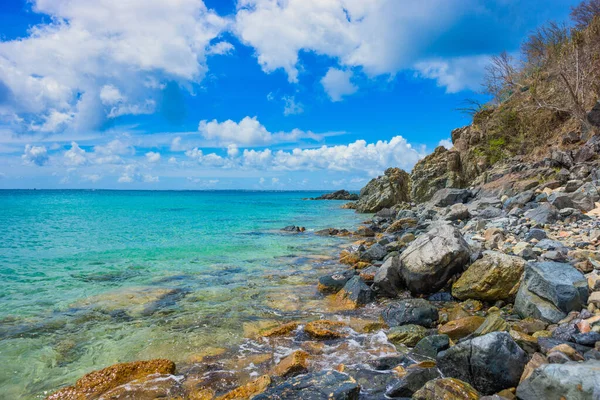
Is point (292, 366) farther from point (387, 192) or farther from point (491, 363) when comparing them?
point (387, 192)

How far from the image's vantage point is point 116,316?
9.75 m

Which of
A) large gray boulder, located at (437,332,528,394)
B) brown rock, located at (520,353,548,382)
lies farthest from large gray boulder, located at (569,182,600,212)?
large gray boulder, located at (437,332,528,394)

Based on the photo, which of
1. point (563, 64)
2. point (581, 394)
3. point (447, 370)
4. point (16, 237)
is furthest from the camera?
point (16, 237)

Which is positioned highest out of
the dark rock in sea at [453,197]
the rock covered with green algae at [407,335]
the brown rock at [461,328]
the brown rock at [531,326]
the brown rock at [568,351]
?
the dark rock in sea at [453,197]

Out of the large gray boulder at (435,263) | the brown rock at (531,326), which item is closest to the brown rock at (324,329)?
the large gray boulder at (435,263)

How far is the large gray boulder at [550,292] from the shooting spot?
6637mm

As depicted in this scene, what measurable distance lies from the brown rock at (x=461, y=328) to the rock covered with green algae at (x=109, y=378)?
5.45 m

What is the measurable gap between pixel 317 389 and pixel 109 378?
372 cm

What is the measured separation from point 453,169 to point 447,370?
3867 cm

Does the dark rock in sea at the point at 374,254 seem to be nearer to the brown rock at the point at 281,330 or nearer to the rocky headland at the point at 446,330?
the rocky headland at the point at 446,330

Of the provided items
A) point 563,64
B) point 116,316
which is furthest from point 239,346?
point 563,64

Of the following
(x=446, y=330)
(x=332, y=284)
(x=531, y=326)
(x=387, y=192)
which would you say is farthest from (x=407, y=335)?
(x=387, y=192)

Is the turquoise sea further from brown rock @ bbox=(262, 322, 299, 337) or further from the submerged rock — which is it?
the submerged rock

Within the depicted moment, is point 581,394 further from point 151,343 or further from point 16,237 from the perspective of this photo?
point 16,237
